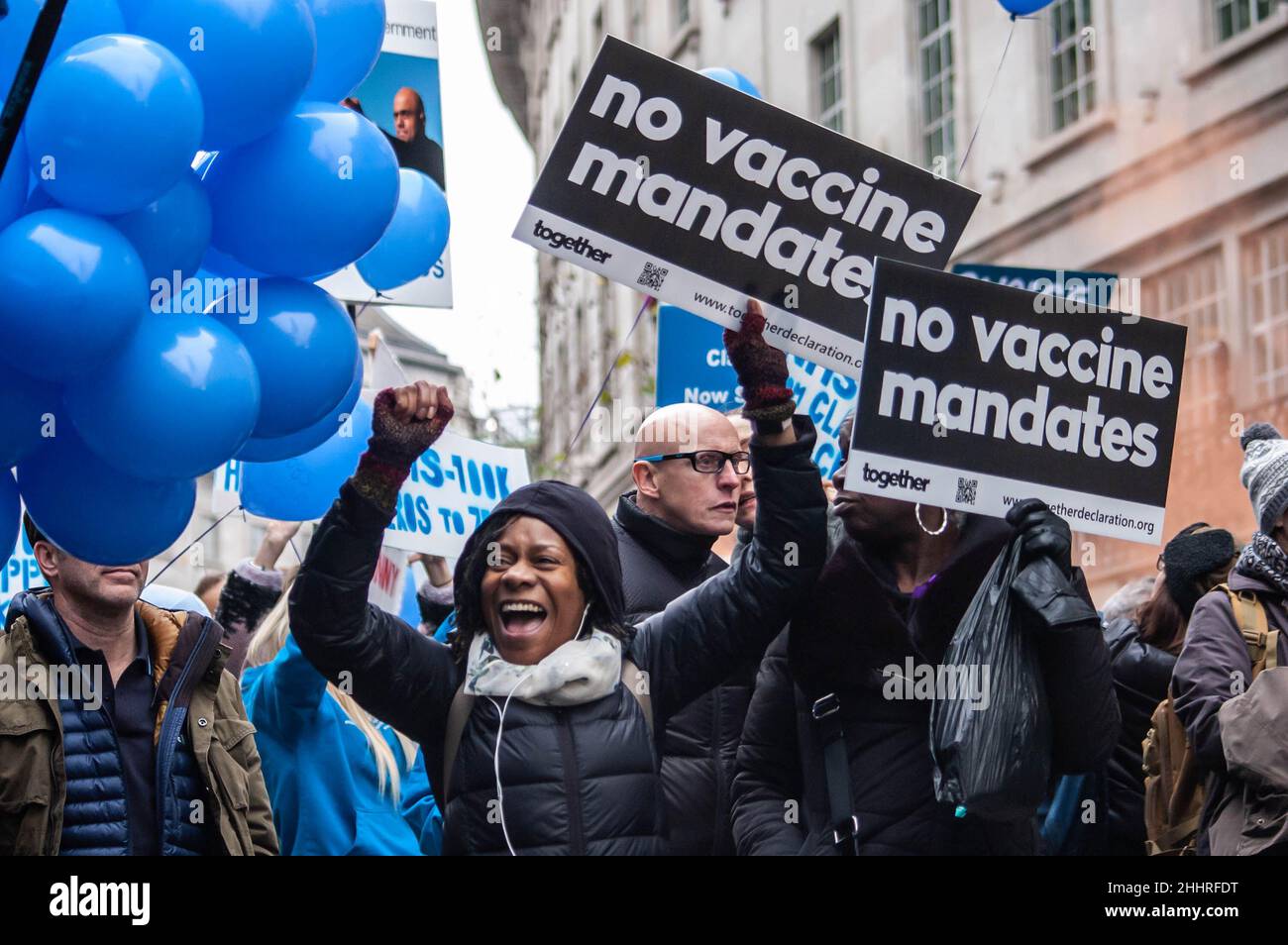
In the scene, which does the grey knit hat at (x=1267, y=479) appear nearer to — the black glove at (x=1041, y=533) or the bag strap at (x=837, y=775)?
the black glove at (x=1041, y=533)

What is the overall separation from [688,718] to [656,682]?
712 millimetres

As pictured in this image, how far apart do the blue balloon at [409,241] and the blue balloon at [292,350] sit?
1493 mm

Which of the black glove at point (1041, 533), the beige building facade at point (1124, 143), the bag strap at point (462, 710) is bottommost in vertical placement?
the bag strap at point (462, 710)

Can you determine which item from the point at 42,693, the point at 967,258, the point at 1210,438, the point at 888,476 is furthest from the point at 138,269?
the point at 967,258

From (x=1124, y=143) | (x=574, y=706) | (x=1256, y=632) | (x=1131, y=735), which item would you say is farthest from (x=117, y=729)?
(x=1124, y=143)

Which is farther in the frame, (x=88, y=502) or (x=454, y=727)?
(x=454, y=727)

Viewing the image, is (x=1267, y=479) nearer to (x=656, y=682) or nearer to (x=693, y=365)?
(x=656, y=682)

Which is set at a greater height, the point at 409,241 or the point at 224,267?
the point at 409,241

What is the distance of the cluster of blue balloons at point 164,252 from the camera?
3.91 metres

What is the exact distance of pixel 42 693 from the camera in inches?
184

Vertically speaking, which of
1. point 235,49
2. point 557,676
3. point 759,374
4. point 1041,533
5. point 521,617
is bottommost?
point 557,676

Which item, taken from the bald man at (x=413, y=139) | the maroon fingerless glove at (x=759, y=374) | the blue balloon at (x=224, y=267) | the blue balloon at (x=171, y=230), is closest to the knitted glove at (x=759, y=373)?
the maroon fingerless glove at (x=759, y=374)

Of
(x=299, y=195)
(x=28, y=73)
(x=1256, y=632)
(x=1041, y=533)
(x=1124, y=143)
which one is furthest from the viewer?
(x=1124, y=143)

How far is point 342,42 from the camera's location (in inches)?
188
